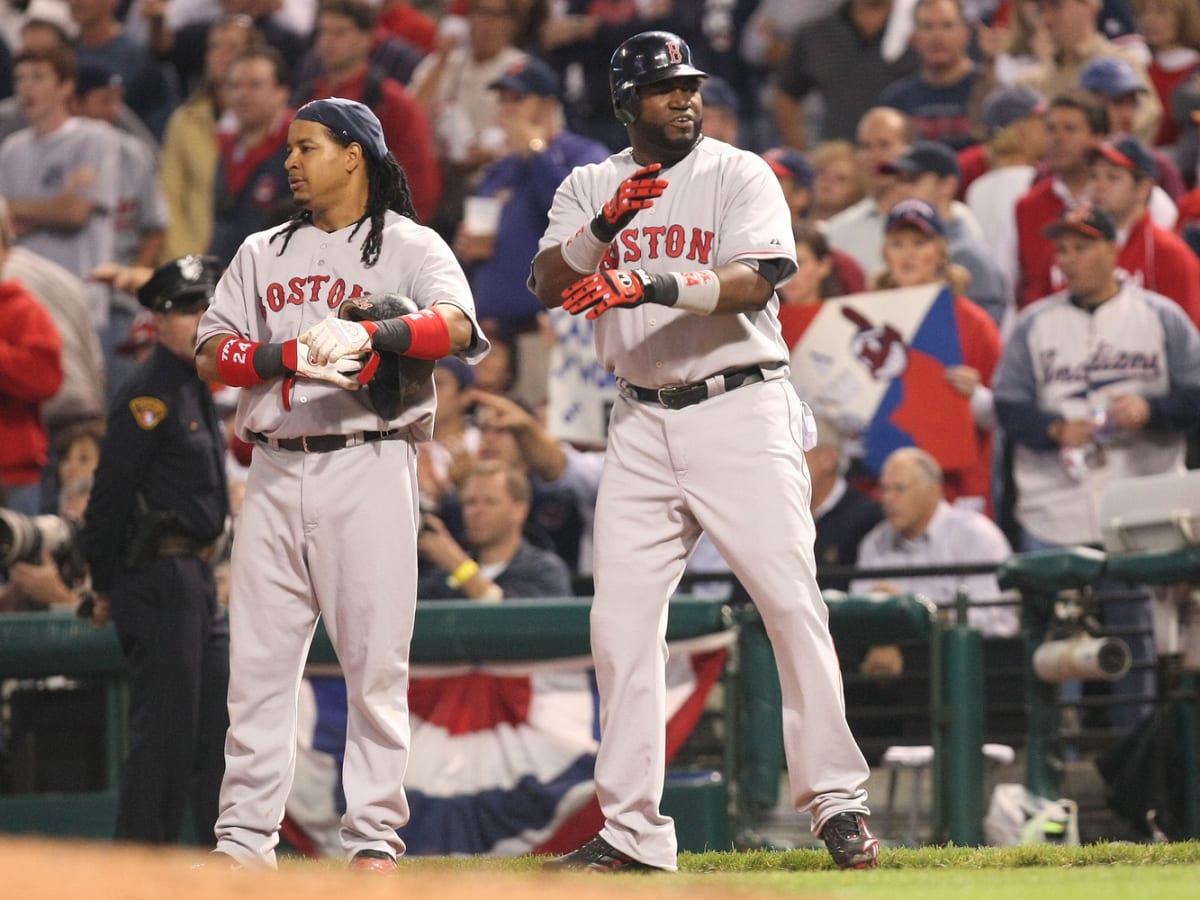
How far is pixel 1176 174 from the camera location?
1095 cm

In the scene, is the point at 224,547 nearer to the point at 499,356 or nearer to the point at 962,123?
the point at 499,356

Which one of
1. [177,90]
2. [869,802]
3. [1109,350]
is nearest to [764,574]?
[869,802]

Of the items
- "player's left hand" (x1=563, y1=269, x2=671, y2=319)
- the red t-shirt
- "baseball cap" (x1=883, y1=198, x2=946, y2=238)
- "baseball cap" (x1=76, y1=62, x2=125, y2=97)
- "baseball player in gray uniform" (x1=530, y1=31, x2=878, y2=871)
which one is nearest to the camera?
"player's left hand" (x1=563, y1=269, x2=671, y2=319)

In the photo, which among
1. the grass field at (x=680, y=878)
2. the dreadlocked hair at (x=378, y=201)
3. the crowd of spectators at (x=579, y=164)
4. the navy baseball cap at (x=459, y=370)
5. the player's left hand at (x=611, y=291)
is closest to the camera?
the grass field at (x=680, y=878)

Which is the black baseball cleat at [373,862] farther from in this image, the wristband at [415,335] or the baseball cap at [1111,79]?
the baseball cap at [1111,79]

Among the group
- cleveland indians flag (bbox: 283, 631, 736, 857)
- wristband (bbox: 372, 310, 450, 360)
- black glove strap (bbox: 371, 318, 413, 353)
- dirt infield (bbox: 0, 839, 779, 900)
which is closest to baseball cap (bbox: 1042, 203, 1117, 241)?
cleveland indians flag (bbox: 283, 631, 736, 857)

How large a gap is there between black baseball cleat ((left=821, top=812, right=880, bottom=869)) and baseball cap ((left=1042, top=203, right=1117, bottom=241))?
13.9 ft

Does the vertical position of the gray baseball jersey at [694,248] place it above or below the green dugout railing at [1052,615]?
above

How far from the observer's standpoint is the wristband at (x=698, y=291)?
534 cm

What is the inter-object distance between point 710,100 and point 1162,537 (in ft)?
16.5

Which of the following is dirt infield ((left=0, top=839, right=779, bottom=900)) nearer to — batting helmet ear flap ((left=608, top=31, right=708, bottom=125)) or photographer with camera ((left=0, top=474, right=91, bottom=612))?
batting helmet ear flap ((left=608, top=31, right=708, bottom=125))

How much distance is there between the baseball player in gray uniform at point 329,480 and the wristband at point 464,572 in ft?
9.31

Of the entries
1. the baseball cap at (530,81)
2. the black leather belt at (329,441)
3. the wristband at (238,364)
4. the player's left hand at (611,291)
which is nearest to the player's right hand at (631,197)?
the player's left hand at (611,291)

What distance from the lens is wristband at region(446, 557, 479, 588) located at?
28.2 ft
